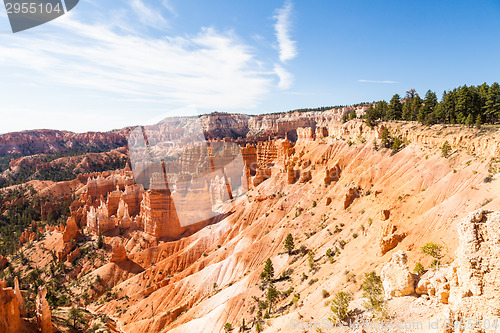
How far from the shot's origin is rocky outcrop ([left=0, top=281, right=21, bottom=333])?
19.4 meters

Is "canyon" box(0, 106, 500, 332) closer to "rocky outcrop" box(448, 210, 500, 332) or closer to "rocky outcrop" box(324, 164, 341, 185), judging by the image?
"rocky outcrop" box(448, 210, 500, 332)

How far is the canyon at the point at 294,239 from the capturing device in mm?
15000

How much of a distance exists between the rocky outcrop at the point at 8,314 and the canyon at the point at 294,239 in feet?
0.43

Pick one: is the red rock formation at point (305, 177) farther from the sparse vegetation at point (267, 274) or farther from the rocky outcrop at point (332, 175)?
the sparse vegetation at point (267, 274)

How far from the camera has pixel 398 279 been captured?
15.1 m

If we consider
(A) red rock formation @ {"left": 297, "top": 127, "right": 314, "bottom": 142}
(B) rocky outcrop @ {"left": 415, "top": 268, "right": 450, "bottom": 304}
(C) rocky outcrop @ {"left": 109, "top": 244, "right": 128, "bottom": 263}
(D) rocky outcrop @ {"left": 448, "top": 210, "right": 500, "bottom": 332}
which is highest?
(A) red rock formation @ {"left": 297, "top": 127, "right": 314, "bottom": 142}

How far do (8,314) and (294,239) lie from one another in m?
29.9

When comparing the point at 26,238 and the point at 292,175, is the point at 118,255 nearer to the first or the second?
the point at 292,175

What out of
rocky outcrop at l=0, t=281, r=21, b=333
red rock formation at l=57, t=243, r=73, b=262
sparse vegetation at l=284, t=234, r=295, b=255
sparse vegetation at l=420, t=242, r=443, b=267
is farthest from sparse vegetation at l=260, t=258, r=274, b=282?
red rock formation at l=57, t=243, r=73, b=262

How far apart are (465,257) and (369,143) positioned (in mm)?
39689

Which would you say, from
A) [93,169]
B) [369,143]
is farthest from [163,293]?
[93,169]

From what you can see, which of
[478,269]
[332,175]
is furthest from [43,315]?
[332,175]

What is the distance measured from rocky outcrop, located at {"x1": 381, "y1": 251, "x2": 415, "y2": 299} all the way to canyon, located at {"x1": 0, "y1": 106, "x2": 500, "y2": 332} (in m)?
0.06

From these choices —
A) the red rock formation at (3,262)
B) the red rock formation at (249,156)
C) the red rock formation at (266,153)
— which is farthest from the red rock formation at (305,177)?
the red rock formation at (3,262)
